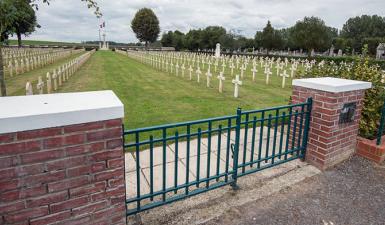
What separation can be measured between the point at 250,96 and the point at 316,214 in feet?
24.7

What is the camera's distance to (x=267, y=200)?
3.29 metres

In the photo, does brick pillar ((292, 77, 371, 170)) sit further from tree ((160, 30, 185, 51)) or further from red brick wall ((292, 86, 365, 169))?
tree ((160, 30, 185, 51))

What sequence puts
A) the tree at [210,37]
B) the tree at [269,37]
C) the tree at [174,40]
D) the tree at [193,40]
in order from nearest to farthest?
1. the tree at [269,37]
2. the tree at [210,37]
3. the tree at [193,40]
4. the tree at [174,40]

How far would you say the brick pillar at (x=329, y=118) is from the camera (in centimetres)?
389

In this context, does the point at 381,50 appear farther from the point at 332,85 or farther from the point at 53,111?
the point at 53,111

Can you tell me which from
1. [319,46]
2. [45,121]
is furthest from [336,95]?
[319,46]

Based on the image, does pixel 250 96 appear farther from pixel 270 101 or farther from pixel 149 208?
pixel 149 208

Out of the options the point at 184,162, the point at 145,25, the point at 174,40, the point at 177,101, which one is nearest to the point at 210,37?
the point at 145,25

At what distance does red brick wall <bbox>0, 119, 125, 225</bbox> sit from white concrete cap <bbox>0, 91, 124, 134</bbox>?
0.06 metres

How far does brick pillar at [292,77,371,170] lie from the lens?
389cm

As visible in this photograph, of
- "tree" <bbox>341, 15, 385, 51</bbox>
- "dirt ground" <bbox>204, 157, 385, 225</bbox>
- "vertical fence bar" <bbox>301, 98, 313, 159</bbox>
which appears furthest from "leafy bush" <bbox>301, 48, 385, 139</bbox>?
"tree" <bbox>341, 15, 385, 51</bbox>

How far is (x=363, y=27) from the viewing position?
235 ft

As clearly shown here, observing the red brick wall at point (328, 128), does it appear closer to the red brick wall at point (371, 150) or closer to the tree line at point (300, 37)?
the red brick wall at point (371, 150)

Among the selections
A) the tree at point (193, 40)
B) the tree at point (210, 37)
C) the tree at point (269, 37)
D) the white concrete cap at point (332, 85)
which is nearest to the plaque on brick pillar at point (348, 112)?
the white concrete cap at point (332, 85)
